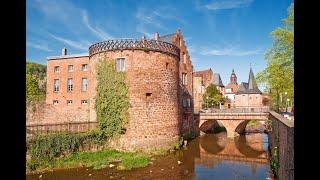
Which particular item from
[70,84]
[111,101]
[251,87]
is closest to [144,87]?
[111,101]

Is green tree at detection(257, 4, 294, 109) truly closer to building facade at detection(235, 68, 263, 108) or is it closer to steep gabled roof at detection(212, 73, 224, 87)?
building facade at detection(235, 68, 263, 108)

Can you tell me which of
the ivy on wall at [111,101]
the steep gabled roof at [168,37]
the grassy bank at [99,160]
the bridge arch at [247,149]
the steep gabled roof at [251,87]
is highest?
the steep gabled roof at [168,37]

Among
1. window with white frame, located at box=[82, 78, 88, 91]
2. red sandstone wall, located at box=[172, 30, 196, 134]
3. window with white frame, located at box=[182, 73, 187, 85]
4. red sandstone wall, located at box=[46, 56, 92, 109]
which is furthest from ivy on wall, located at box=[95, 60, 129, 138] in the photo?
window with white frame, located at box=[182, 73, 187, 85]

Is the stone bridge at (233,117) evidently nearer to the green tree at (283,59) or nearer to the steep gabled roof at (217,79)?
the green tree at (283,59)

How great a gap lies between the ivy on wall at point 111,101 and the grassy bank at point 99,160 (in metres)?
1.62

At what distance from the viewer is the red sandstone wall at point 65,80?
91.9 ft

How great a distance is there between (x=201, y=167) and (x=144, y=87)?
6.80m

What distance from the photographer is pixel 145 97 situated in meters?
21.3

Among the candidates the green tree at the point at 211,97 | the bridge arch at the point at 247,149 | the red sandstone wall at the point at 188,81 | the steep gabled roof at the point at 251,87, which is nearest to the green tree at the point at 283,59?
the bridge arch at the point at 247,149

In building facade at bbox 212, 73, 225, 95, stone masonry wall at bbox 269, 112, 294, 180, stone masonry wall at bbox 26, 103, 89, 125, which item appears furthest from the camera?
building facade at bbox 212, 73, 225, 95

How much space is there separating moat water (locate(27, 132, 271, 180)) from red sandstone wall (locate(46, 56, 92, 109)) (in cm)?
1134

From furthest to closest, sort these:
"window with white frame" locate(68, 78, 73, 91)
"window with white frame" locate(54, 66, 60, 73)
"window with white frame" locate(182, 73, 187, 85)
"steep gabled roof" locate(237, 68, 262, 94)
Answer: "steep gabled roof" locate(237, 68, 262, 94) < "window with white frame" locate(182, 73, 187, 85) < "window with white frame" locate(54, 66, 60, 73) < "window with white frame" locate(68, 78, 73, 91)

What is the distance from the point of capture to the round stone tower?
20969mm
